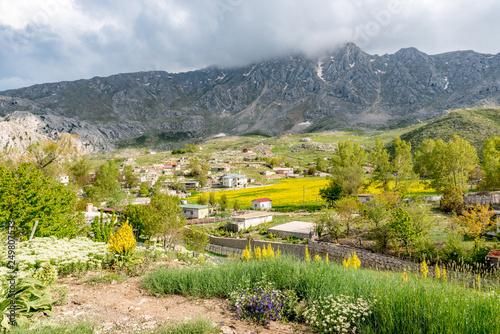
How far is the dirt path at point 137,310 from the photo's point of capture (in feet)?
16.3

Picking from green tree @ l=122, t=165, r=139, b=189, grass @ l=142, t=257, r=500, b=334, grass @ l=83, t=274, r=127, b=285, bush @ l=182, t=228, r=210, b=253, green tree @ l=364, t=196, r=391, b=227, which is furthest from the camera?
green tree @ l=122, t=165, r=139, b=189

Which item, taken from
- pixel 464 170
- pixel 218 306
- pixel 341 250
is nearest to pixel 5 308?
pixel 218 306

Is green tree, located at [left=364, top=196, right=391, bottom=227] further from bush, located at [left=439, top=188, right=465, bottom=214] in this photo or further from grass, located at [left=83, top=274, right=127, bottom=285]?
grass, located at [left=83, top=274, right=127, bottom=285]

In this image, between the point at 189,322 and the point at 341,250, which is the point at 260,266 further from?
the point at 341,250

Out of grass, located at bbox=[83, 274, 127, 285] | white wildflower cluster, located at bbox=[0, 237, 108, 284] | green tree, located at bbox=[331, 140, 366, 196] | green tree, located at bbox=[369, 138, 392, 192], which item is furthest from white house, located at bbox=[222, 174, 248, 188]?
grass, located at bbox=[83, 274, 127, 285]

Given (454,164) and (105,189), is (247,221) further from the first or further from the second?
(105,189)

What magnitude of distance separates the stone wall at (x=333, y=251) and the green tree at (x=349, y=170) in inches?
867

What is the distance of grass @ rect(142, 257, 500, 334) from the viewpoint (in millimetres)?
3934

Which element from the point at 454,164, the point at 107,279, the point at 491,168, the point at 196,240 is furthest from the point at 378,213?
the point at 491,168

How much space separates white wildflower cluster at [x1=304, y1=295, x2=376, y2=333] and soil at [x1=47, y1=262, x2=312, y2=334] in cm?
33

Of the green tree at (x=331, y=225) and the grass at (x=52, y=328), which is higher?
the grass at (x=52, y=328)

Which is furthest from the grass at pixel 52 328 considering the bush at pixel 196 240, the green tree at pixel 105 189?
the green tree at pixel 105 189

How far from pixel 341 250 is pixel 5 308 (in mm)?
24427

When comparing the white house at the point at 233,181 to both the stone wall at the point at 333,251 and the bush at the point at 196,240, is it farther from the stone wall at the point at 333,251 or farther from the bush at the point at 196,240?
the bush at the point at 196,240
